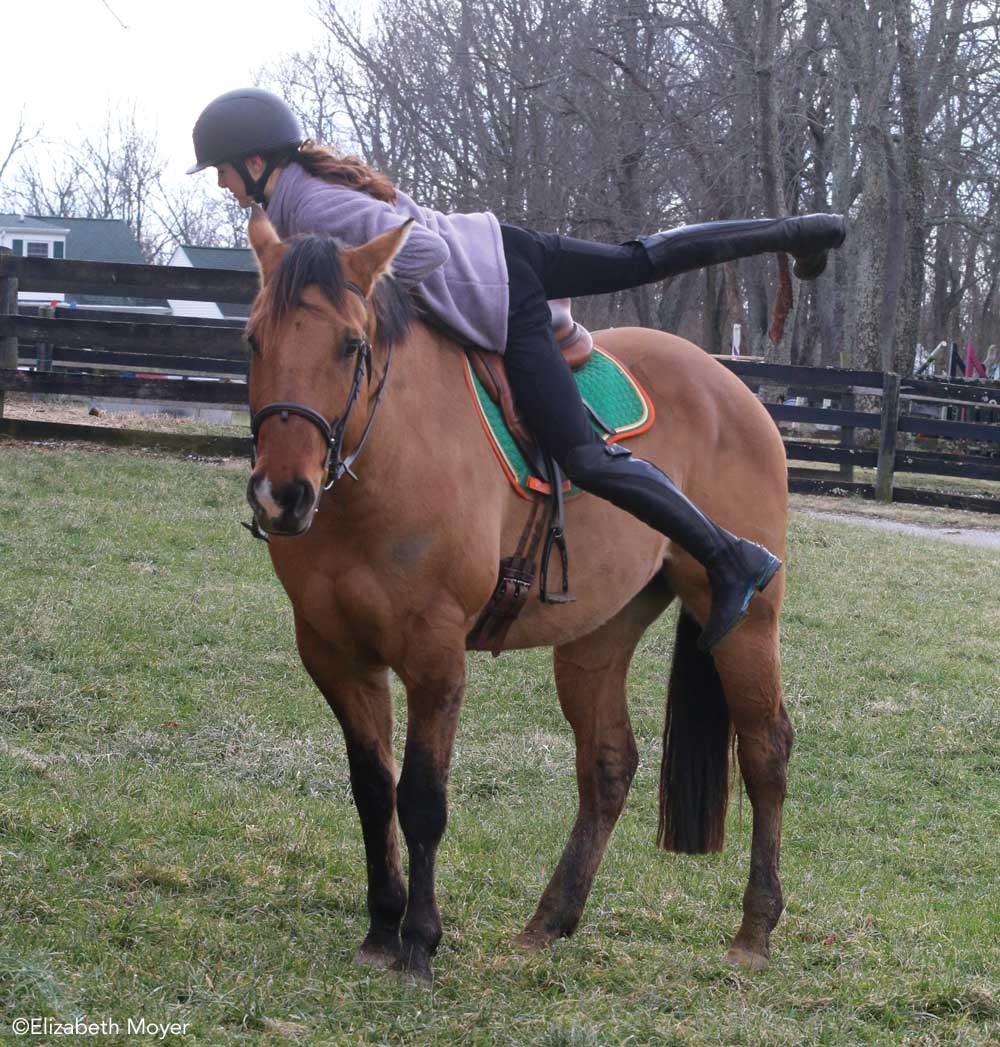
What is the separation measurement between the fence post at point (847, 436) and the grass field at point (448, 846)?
8.98 m

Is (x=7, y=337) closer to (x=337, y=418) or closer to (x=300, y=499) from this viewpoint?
(x=337, y=418)

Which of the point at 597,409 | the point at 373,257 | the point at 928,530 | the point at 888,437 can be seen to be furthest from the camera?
the point at 888,437

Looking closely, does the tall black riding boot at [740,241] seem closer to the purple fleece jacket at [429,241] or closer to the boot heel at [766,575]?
the purple fleece jacket at [429,241]

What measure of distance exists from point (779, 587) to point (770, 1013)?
1.57 m

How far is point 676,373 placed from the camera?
460 cm

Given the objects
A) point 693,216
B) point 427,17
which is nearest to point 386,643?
point 693,216

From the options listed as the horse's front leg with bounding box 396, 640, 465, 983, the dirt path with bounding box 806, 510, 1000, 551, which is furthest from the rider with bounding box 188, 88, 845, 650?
the dirt path with bounding box 806, 510, 1000, 551

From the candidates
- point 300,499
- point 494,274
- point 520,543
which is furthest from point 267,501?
point 494,274

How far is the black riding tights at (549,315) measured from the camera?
153 inches

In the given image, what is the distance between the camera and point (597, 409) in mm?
4203

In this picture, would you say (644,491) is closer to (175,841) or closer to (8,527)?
(175,841)

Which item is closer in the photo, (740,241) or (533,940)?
(533,940)

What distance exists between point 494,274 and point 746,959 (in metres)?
2.35

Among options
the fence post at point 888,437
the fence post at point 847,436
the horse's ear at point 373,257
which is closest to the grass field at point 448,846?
the horse's ear at point 373,257
